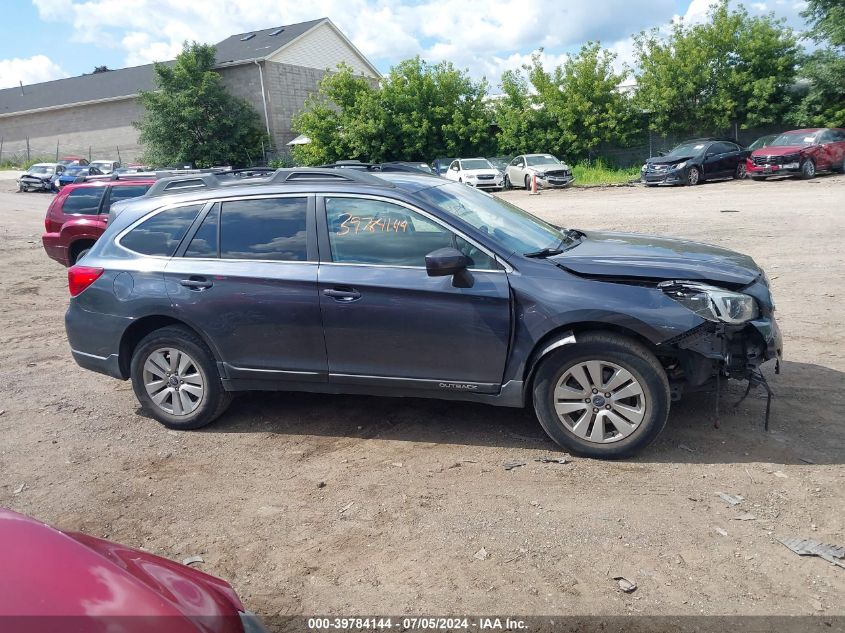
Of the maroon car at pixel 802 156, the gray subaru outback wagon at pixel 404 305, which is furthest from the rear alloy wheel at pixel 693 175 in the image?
the gray subaru outback wagon at pixel 404 305

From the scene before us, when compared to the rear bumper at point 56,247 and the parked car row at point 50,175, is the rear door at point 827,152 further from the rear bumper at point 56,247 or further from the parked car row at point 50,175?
the parked car row at point 50,175

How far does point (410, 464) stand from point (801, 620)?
7.75 ft

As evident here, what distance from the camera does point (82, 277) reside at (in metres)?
5.54

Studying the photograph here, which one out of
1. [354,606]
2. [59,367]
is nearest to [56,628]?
[354,606]

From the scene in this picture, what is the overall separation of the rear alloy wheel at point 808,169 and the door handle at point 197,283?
23.9m

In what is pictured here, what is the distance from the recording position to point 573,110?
31.8 m

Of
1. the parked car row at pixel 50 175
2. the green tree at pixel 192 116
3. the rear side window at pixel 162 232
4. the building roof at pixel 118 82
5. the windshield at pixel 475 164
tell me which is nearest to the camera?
the rear side window at pixel 162 232

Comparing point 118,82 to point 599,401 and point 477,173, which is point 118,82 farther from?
point 599,401

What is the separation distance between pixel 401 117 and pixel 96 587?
3271cm

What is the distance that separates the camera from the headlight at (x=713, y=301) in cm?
434

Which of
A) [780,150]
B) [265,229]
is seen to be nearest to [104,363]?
[265,229]

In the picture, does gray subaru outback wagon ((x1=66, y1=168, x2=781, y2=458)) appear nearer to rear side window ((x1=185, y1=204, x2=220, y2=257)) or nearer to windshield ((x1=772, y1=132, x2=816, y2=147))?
rear side window ((x1=185, y1=204, x2=220, y2=257))

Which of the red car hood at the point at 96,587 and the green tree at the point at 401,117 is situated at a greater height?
the green tree at the point at 401,117

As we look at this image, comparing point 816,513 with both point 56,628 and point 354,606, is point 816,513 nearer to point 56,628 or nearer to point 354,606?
point 354,606
